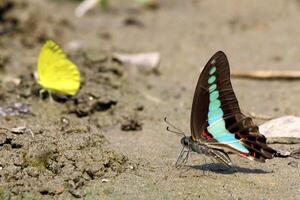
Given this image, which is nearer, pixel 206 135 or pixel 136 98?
pixel 206 135

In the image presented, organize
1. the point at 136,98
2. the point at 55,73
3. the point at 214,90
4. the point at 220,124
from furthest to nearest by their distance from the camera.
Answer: the point at 136,98
the point at 55,73
the point at 220,124
the point at 214,90

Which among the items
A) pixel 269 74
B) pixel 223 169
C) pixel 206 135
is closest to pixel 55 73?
pixel 206 135

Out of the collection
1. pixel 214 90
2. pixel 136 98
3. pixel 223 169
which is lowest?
pixel 136 98

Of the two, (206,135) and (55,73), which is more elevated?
(206,135)

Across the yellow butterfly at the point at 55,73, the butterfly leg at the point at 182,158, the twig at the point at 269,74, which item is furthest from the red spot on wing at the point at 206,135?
the twig at the point at 269,74

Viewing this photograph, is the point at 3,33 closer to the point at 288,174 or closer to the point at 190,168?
the point at 190,168

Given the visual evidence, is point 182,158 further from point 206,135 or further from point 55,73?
point 55,73

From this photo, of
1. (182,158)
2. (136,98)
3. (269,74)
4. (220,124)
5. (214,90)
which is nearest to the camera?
(214,90)
